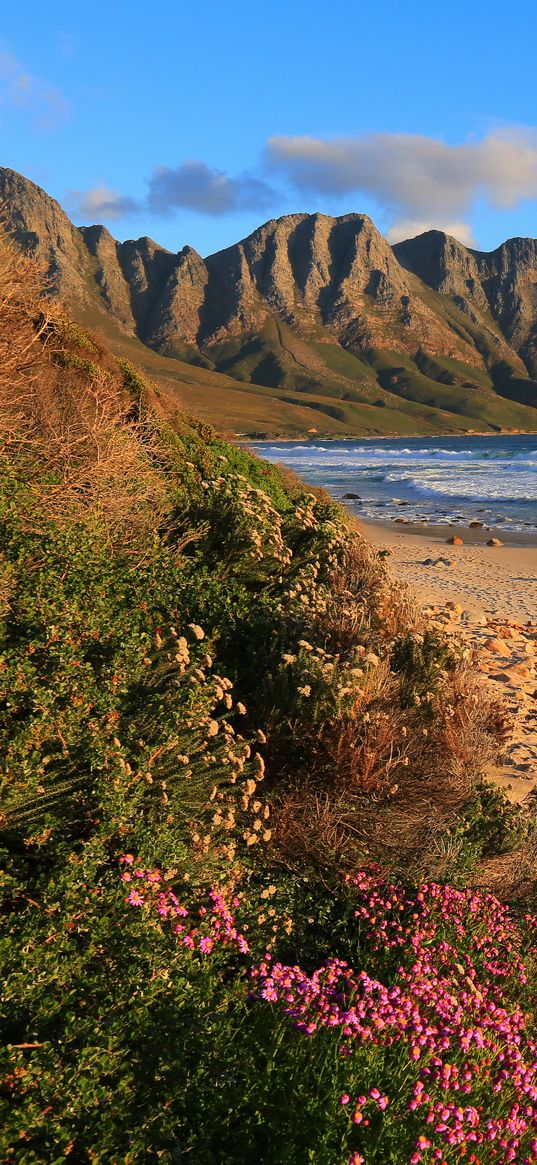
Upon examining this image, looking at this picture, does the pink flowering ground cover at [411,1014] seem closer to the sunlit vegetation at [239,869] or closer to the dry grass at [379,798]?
the sunlit vegetation at [239,869]

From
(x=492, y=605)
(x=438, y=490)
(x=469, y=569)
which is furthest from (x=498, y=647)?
(x=438, y=490)

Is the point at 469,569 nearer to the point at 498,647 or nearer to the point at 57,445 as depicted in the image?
the point at 498,647

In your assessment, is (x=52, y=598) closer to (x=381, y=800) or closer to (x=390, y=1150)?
(x=381, y=800)

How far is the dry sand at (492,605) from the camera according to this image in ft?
23.7

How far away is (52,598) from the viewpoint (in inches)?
148

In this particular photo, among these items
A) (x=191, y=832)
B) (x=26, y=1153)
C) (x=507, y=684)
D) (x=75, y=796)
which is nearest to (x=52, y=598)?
(x=75, y=796)

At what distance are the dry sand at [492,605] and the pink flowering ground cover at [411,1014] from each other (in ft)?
6.03

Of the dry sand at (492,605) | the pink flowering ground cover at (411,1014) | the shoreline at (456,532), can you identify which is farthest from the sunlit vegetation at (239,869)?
the shoreline at (456,532)

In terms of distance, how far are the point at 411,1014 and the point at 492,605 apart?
12.0 m

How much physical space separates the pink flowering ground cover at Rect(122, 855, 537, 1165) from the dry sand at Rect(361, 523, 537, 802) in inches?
72.3

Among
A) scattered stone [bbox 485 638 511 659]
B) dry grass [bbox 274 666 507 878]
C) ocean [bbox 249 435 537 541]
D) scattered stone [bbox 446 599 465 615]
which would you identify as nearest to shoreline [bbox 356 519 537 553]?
ocean [bbox 249 435 537 541]

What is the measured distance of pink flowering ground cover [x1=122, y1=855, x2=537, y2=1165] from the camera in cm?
231

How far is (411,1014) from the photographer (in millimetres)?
2838

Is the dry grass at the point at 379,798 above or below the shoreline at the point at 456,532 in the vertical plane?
above
